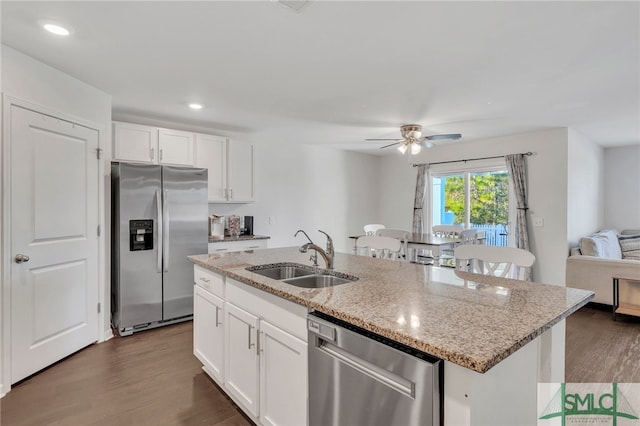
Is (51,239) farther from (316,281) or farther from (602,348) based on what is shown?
(602,348)

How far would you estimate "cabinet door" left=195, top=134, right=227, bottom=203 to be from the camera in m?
4.29

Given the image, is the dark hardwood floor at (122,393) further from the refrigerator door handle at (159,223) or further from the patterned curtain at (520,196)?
the patterned curtain at (520,196)

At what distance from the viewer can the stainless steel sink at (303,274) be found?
6.88 feet

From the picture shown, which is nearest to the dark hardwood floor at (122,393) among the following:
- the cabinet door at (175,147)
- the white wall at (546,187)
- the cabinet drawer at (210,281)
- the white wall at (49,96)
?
the white wall at (49,96)

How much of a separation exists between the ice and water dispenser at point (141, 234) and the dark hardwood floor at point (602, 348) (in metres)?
3.89

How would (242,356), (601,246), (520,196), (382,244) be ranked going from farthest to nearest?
(520,196), (601,246), (382,244), (242,356)

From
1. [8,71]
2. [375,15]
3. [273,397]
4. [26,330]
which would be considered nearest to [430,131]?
[375,15]

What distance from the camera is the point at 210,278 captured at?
2402 millimetres

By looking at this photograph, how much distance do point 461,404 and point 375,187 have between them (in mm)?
6241

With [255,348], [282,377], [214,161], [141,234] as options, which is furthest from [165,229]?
[282,377]

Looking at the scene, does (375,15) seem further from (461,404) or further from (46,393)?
(46,393)

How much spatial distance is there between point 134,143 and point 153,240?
3.62 ft

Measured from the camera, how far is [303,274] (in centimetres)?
235

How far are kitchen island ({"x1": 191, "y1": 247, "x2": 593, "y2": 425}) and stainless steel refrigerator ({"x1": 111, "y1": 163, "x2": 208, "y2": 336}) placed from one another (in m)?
1.98
